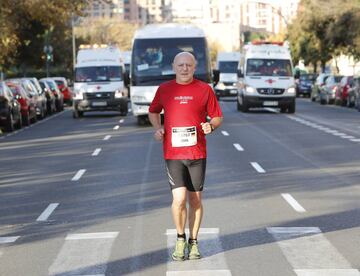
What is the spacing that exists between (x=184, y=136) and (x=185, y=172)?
358 mm

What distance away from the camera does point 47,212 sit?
469 inches

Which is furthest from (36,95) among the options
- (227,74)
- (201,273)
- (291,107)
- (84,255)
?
(201,273)

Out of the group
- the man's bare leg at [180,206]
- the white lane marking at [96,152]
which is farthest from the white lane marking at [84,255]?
the white lane marking at [96,152]

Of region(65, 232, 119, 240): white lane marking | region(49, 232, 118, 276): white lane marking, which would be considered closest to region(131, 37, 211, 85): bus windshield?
region(65, 232, 119, 240): white lane marking

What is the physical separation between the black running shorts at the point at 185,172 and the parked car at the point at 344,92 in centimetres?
3770

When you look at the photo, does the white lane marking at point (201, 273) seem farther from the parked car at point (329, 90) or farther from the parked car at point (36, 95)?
the parked car at point (329, 90)

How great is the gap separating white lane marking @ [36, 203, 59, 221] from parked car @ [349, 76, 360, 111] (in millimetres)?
31072

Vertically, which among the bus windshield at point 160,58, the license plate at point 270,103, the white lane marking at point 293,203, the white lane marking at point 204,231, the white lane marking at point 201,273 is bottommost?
the license plate at point 270,103

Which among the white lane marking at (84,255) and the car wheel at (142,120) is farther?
the car wheel at (142,120)

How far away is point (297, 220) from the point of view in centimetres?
1083

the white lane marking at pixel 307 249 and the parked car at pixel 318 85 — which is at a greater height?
the white lane marking at pixel 307 249

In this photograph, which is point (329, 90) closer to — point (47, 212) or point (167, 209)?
point (167, 209)

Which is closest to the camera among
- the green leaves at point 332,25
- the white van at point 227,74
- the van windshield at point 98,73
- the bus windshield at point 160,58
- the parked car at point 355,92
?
the bus windshield at point 160,58

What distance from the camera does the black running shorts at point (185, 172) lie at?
852cm
